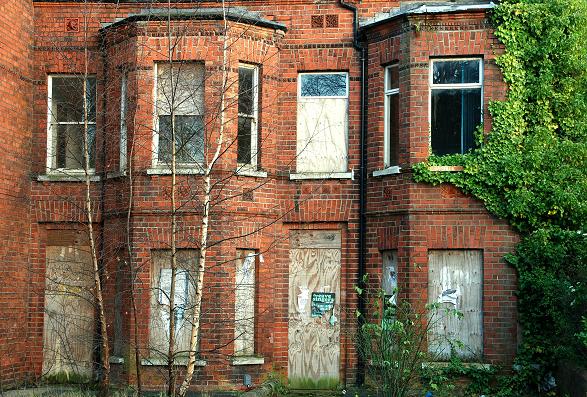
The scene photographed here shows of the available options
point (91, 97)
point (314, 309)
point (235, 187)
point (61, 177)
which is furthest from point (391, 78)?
point (61, 177)

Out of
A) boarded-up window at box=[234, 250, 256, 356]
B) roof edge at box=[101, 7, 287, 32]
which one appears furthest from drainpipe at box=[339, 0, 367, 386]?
boarded-up window at box=[234, 250, 256, 356]

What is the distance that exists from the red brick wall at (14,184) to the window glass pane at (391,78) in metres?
6.91

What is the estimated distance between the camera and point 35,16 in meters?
18.8

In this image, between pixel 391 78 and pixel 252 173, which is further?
pixel 391 78

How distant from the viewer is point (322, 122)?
735 inches

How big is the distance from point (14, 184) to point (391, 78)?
24.3ft

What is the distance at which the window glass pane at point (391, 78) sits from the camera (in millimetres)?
18172

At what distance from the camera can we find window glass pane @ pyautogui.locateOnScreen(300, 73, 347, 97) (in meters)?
18.7

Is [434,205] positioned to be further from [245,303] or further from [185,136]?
[185,136]

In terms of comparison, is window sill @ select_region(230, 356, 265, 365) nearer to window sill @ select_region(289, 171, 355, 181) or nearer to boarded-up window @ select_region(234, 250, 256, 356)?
boarded-up window @ select_region(234, 250, 256, 356)

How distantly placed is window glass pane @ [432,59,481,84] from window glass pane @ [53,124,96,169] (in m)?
6.66

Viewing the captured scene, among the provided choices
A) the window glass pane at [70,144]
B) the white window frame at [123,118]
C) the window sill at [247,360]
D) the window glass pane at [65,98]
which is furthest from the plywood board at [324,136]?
the window glass pane at [65,98]

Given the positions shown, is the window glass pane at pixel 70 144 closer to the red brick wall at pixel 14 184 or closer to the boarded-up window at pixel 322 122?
the red brick wall at pixel 14 184

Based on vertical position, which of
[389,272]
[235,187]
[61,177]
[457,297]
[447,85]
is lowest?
[457,297]
